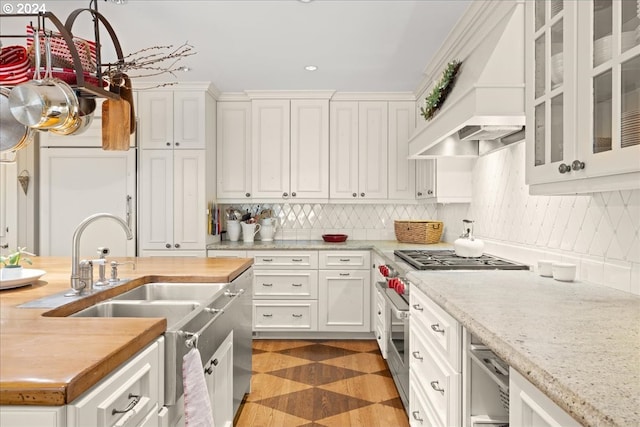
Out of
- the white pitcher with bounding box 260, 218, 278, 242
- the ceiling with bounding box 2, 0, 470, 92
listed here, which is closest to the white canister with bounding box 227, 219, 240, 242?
the white pitcher with bounding box 260, 218, 278, 242

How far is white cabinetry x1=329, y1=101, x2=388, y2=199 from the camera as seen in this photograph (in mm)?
4480

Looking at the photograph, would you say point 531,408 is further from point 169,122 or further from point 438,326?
point 169,122

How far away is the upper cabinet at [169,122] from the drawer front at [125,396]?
3150 millimetres

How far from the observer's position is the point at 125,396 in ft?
3.56

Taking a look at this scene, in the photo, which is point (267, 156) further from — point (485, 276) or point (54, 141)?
point (485, 276)

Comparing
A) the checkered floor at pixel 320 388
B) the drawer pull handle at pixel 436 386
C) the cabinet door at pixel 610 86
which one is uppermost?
the cabinet door at pixel 610 86

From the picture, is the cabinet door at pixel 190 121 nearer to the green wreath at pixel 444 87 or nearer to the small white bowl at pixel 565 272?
the green wreath at pixel 444 87

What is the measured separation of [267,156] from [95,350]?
140 inches

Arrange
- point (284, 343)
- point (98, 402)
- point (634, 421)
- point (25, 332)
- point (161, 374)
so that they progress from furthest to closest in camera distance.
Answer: point (284, 343)
point (161, 374)
point (25, 332)
point (98, 402)
point (634, 421)

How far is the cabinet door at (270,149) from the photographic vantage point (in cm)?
445

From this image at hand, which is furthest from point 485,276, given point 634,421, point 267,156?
point 267,156

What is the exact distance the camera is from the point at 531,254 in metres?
2.38

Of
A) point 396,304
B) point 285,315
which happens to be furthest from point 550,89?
point 285,315

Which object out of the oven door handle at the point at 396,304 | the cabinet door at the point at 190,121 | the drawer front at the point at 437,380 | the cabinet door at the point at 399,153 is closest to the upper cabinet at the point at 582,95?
the drawer front at the point at 437,380
